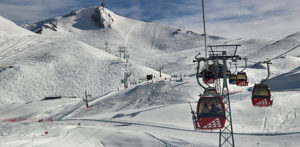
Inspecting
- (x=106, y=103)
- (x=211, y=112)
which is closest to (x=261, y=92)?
(x=211, y=112)

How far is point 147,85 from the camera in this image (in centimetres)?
4991

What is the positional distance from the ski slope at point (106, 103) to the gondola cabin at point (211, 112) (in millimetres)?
9711

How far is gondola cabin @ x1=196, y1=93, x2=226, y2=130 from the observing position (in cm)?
1320

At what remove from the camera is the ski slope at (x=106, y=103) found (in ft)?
83.4

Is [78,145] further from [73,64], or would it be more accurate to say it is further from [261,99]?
[73,64]

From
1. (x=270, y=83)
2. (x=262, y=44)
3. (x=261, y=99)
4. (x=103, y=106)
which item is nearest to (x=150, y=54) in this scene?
(x=262, y=44)

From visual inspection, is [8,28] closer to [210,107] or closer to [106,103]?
[106,103]

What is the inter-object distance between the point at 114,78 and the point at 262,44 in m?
114

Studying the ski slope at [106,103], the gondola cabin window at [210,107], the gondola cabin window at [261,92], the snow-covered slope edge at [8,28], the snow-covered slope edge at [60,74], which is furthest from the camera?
the snow-covered slope edge at [8,28]

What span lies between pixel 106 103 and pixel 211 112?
33752 mm

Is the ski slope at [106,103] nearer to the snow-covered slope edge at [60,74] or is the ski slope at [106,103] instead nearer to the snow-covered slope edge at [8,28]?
the snow-covered slope edge at [60,74]

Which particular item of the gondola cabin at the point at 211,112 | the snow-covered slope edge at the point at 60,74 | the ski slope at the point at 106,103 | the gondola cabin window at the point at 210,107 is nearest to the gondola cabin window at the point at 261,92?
the ski slope at the point at 106,103

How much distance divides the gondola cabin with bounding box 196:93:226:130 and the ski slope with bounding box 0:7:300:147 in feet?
31.9

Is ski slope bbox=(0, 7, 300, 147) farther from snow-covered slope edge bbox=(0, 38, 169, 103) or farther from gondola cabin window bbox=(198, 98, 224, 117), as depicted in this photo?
gondola cabin window bbox=(198, 98, 224, 117)
